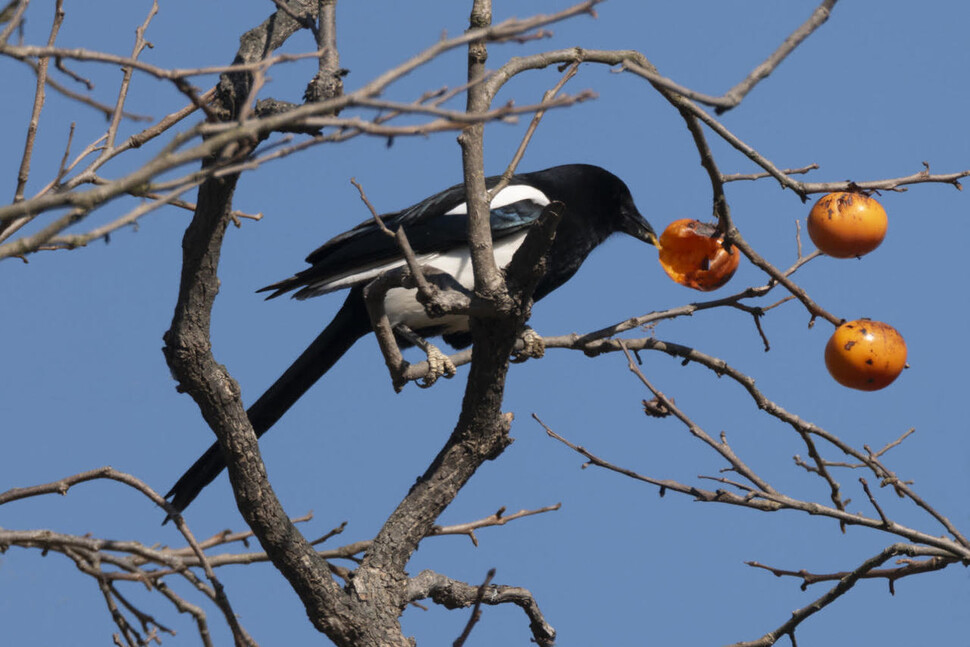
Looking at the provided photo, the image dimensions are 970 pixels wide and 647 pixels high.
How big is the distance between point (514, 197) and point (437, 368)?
140 cm

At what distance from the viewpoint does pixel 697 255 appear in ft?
12.5

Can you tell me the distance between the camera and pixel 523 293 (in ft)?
9.61

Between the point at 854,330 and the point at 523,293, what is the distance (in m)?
1.03

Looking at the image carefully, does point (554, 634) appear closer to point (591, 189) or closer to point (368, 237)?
point (368, 237)

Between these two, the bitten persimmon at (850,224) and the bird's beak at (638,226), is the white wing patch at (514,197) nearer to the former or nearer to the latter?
the bird's beak at (638,226)

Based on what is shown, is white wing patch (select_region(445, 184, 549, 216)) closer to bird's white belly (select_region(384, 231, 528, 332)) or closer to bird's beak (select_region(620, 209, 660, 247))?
bird's white belly (select_region(384, 231, 528, 332))

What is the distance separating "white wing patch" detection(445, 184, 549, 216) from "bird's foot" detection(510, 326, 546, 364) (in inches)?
34.0

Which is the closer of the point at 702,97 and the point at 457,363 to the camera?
the point at 702,97

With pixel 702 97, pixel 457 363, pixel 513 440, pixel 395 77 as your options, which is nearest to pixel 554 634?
pixel 513 440

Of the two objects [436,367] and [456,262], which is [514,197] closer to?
[456,262]

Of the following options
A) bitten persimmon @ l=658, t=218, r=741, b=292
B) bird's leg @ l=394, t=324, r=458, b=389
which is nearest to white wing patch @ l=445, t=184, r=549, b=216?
bitten persimmon @ l=658, t=218, r=741, b=292

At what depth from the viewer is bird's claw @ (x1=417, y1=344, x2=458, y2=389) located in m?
3.28

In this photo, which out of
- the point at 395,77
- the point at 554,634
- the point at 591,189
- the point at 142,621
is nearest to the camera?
the point at 395,77

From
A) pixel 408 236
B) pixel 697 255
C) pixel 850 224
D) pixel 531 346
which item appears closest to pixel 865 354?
pixel 850 224
